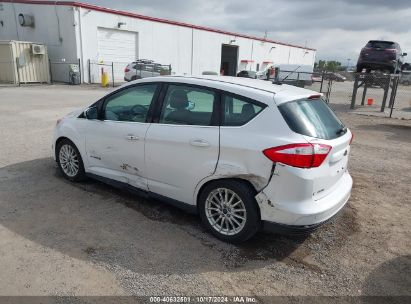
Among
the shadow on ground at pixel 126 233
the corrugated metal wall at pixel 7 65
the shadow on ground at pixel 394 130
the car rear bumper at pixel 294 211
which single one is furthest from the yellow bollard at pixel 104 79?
the car rear bumper at pixel 294 211

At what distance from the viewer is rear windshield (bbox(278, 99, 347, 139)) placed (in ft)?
10.9

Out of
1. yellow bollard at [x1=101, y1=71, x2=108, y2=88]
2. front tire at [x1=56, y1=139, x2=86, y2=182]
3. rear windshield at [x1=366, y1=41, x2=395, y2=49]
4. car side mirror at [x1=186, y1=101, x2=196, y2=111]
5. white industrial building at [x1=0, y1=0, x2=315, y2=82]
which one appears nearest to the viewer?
car side mirror at [x1=186, y1=101, x2=196, y2=111]

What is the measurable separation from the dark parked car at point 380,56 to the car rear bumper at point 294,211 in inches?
623

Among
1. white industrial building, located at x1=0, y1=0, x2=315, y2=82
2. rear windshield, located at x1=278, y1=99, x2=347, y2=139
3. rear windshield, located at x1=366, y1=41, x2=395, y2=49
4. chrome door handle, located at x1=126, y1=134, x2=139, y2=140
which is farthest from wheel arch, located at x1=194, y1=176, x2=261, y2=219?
white industrial building, located at x1=0, y1=0, x2=315, y2=82

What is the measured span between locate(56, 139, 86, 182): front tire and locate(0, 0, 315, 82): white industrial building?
20.2 meters

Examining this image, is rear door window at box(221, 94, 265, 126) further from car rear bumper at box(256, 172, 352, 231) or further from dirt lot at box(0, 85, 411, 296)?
dirt lot at box(0, 85, 411, 296)

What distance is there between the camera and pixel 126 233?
3.84 m

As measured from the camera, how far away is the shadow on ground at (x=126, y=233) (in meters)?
3.39

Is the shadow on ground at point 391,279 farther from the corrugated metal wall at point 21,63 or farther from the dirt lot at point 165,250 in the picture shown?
the corrugated metal wall at point 21,63

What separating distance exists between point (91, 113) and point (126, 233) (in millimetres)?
1822

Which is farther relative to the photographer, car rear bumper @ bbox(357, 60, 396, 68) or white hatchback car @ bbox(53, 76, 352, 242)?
car rear bumper @ bbox(357, 60, 396, 68)

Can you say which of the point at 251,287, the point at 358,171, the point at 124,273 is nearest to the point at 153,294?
the point at 124,273

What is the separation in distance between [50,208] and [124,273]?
1.72 m

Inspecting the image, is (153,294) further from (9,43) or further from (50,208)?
(9,43)
